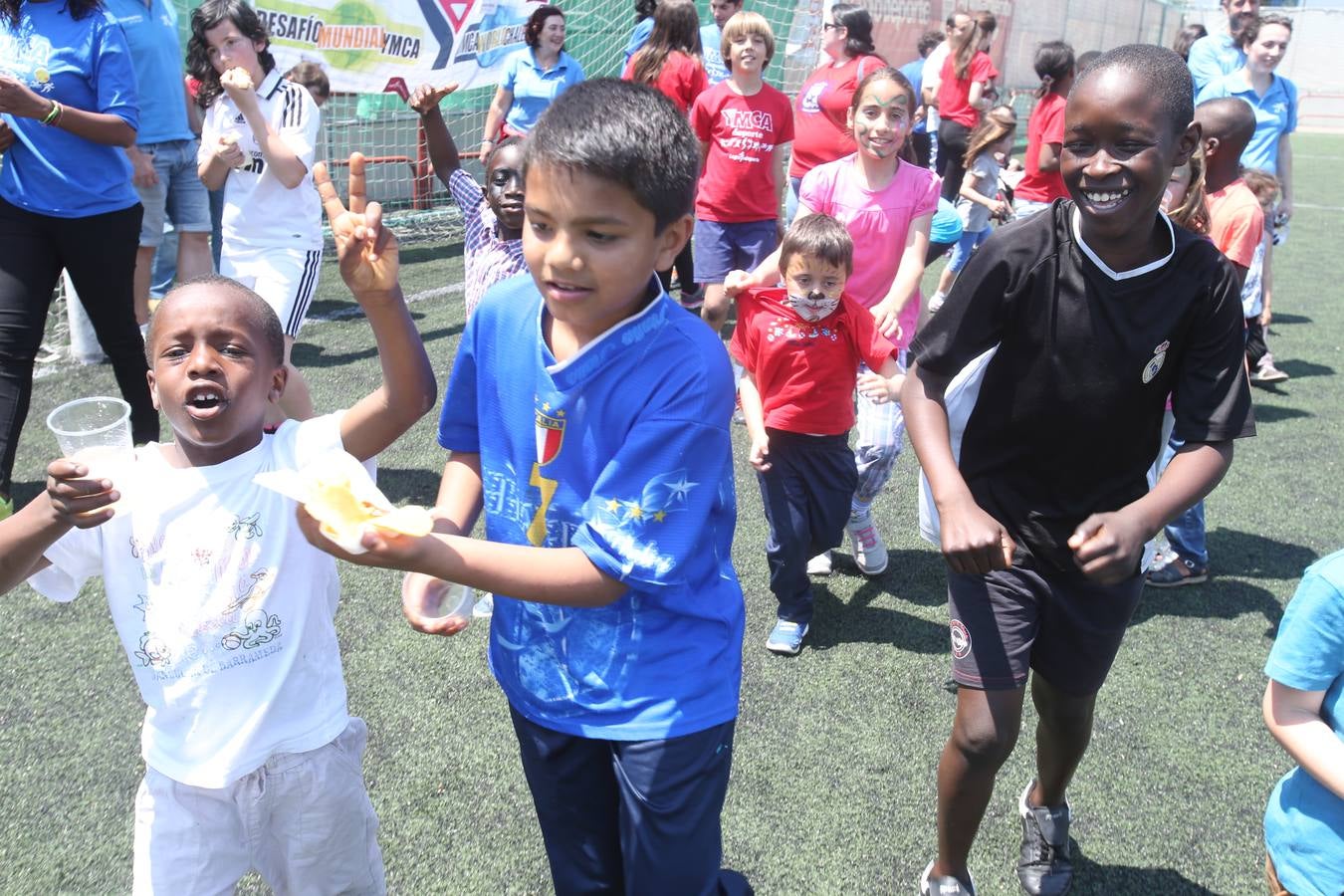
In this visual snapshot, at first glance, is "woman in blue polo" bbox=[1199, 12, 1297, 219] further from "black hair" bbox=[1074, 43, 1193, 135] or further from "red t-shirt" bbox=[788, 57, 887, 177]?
"black hair" bbox=[1074, 43, 1193, 135]

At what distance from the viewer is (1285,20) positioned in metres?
7.18

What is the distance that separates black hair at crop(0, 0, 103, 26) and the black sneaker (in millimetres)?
4366

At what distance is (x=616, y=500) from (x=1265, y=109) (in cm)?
720

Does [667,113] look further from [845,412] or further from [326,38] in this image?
[326,38]

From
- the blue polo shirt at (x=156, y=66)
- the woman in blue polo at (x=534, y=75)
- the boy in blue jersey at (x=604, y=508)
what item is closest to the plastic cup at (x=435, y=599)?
the boy in blue jersey at (x=604, y=508)

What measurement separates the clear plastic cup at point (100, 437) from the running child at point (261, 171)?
2542 mm

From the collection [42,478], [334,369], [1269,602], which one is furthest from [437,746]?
[334,369]

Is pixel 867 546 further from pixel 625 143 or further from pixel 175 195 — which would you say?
pixel 175 195

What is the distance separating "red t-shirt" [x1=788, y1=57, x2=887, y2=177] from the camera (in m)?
7.05

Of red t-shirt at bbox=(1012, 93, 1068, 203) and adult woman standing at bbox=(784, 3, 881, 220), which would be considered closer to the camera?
adult woman standing at bbox=(784, 3, 881, 220)

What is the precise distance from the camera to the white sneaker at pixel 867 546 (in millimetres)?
4492

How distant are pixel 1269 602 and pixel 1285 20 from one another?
452cm

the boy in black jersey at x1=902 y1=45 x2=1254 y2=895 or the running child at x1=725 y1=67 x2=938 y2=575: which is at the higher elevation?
the boy in black jersey at x1=902 y1=45 x2=1254 y2=895

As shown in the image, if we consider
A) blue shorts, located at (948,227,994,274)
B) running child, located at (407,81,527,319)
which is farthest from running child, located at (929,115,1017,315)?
running child, located at (407,81,527,319)
